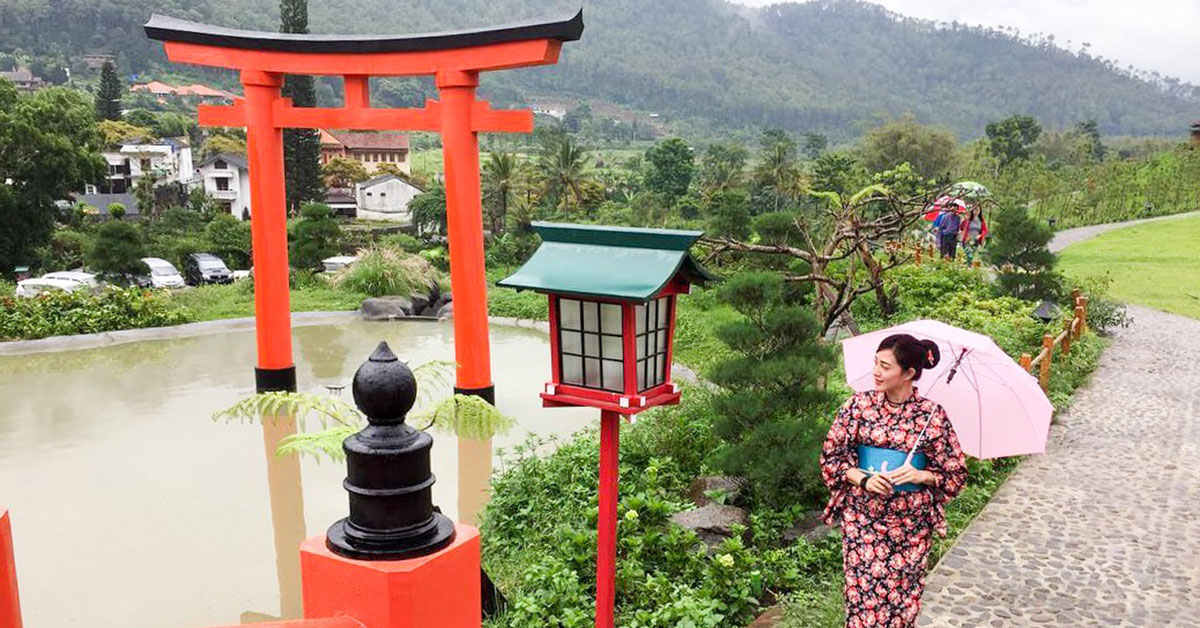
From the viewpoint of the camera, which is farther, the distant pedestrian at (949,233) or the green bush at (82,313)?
the distant pedestrian at (949,233)

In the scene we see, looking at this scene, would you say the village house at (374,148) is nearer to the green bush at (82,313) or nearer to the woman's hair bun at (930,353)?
the green bush at (82,313)

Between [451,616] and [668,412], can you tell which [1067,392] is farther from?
[451,616]

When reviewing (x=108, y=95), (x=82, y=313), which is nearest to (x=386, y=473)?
(x=82, y=313)

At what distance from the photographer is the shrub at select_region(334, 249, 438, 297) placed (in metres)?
16.4

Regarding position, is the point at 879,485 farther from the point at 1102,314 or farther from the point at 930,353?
the point at 1102,314

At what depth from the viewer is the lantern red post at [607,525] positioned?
13.6 feet

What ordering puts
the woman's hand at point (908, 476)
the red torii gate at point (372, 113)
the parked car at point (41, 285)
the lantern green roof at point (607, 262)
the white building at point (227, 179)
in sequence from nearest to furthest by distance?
the woman's hand at point (908, 476) → the lantern green roof at point (607, 262) → the red torii gate at point (372, 113) → the parked car at point (41, 285) → the white building at point (227, 179)

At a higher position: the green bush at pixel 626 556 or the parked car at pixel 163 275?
the parked car at pixel 163 275

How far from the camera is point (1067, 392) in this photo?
8672 mm

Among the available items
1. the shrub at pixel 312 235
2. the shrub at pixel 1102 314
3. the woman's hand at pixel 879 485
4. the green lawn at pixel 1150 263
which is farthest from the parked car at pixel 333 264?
the woman's hand at pixel 879 485

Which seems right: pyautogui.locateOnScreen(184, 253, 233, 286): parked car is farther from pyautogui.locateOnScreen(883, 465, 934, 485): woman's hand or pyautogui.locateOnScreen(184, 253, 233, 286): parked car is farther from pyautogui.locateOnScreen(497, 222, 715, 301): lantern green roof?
pyautogui.locateOnScreen(883, 465, 934, 485): woman's hand

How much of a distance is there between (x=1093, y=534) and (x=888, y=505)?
9.81ft

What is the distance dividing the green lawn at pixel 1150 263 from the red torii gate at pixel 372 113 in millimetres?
11169

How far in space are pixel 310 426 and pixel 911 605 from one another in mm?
6603
